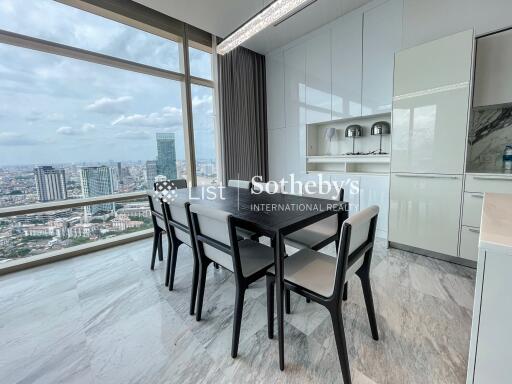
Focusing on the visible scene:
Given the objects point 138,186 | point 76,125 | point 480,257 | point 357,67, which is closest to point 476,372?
point 480,257

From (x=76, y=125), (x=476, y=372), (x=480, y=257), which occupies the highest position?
(x=76, y=125)

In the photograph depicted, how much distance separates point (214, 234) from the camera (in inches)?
55.0

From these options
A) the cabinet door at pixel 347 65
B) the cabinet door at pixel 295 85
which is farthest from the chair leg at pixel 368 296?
the cabinet door at pixel 295 85

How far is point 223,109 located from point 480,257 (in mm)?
3647

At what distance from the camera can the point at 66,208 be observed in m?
2.75

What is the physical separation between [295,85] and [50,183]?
3.63m

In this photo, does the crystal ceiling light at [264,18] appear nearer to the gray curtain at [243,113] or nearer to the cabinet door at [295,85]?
the gray curtain at [243,113]

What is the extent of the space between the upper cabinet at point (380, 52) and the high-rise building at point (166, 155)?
2.79 metres

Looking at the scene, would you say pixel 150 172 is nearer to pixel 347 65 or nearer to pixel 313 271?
pixel 313 271

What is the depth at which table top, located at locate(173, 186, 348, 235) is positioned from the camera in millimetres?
1331

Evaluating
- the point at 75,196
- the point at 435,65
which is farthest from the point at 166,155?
the point at 435,65

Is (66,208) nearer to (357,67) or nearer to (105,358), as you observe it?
(105,358)

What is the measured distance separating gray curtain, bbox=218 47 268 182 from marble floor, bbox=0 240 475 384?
228 centimetres

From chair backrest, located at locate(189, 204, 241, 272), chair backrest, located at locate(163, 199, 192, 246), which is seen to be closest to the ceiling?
chair backrest, located at locate(163, 199, 192, 246)
